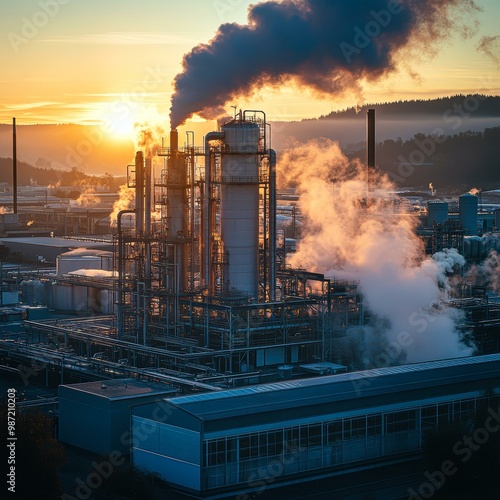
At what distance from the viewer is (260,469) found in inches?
720

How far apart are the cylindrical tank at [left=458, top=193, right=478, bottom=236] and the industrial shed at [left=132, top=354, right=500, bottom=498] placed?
61.8ft

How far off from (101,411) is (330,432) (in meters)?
4.07

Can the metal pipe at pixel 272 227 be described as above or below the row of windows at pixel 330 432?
above

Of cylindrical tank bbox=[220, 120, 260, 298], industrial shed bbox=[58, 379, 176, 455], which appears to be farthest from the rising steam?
industrial shed bbox=[58, 379, 176, 455]

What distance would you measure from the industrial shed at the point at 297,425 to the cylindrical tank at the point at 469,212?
18840 millimetres

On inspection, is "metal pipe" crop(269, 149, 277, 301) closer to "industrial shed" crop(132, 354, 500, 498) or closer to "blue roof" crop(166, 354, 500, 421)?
"blue roof" crop(166, 354, 500, 421)

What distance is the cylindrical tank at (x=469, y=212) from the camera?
39375 mm

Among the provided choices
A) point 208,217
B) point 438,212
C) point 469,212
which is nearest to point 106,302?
point 208,217

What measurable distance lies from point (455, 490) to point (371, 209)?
18685mm

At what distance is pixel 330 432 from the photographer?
62.9 feet

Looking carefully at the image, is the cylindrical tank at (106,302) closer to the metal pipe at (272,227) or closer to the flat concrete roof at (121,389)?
the metal pipe at (272,227)

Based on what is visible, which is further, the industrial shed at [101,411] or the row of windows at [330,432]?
the industrial shed at [101,411]

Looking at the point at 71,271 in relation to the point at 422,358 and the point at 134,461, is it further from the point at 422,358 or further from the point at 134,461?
the point at 134,461

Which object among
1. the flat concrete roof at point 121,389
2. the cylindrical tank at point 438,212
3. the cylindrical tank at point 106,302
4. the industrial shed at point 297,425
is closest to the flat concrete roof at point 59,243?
the cylindrical tank at point 438,212
